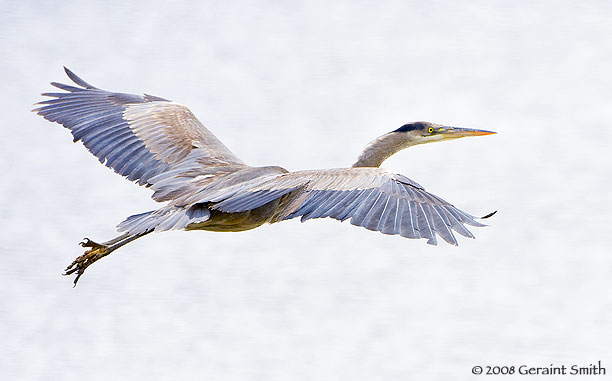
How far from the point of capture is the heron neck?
600 cm

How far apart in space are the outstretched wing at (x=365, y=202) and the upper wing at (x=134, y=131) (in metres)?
1.00

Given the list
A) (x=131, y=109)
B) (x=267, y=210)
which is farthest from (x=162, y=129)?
(x=267, y=210)

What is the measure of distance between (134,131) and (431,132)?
6.86ft

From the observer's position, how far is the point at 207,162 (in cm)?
558

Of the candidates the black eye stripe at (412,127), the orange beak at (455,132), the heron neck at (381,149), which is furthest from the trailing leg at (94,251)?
the orange beak at (455,132)

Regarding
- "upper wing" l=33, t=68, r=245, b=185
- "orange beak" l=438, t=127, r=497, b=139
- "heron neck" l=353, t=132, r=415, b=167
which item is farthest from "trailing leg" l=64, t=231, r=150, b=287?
"orange beak" l=438, t=127, r=497, b=139

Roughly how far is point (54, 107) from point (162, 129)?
819 mm

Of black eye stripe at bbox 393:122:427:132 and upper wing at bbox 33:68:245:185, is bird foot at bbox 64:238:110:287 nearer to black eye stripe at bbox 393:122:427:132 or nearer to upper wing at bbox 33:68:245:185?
upper wing at bbox 33:68:245:185

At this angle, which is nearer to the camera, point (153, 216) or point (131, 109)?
point (153, 216)

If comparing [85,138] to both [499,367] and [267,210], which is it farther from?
[499,367]

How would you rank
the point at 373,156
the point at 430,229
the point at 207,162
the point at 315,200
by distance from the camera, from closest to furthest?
the point at 430,229 → the point at 315,200 → the point at 207,162 → the point at 373,156

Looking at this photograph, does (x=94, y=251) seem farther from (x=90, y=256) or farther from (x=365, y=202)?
(x=365, y=202)

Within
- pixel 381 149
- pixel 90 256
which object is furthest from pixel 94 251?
pixel 381 149

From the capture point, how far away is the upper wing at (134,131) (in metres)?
5.61
